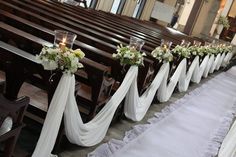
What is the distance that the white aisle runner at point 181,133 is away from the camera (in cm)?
373

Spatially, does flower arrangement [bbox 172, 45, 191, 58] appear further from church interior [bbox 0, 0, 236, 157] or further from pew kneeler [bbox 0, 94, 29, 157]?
pew kneeler [bbox 0, 94, 29, 157]

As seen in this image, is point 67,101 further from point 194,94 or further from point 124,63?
point 194,94

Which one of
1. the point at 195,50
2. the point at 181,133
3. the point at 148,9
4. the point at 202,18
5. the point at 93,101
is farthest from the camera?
the point at 202,18

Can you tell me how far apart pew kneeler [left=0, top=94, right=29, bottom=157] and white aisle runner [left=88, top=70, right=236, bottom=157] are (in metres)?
1.14

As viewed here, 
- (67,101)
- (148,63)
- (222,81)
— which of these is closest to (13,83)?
(67,101)

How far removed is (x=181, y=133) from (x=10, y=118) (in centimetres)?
283

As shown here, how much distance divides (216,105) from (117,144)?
149 inches

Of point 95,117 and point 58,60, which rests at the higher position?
point 58,60

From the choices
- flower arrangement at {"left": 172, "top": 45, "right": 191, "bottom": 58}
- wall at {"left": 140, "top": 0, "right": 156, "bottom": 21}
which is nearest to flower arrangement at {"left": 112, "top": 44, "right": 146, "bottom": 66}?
flower arrangement at {"left": 172, "top": 45, "right": 191, "bottom": 58}

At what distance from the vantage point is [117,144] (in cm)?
368

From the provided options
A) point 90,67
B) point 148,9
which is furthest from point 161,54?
point 148,9

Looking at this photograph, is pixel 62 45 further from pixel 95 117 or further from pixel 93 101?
pixel 95 117

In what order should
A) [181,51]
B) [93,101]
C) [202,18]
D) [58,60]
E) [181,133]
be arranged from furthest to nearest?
[202,18]
[181,51]
[181,133]
[93,101]
[58,60]

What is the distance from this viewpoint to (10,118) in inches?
89.0
